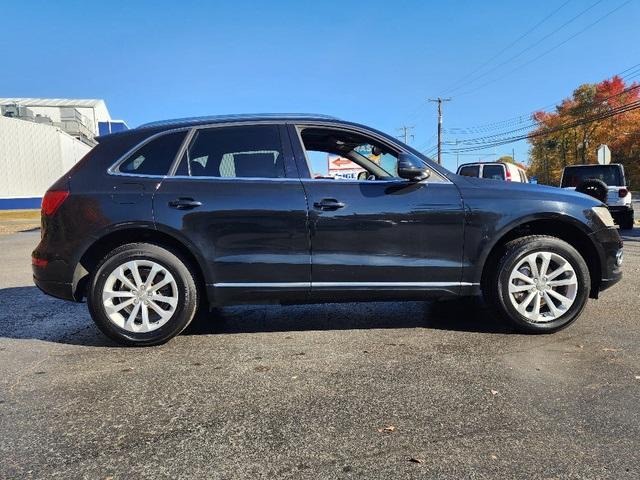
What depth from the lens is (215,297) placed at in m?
4.12

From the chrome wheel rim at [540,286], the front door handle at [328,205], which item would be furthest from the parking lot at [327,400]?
the front door handle at [328,205]

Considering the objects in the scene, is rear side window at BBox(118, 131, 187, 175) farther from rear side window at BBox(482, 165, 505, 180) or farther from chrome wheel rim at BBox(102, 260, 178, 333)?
rear side window at BBox(482, 165, 505, 180)

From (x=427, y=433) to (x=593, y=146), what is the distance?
226ft

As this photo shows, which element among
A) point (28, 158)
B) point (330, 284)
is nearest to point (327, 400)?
point (330, 284)

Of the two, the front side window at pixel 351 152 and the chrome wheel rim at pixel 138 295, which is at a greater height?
the front side window at pixel 351 152

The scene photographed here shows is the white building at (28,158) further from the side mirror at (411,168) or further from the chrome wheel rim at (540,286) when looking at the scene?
the chrome wheel rim at (540,286)

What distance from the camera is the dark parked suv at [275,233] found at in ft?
13.3

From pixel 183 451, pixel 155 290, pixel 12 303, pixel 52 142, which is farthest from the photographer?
pixel 52 142

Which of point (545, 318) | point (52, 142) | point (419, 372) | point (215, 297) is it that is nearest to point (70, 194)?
point (215, 297)

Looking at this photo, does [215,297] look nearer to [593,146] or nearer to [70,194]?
[70,194]

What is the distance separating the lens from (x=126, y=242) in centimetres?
421

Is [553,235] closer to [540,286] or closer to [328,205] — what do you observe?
[540,286]

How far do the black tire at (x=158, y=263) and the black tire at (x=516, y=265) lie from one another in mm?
2418

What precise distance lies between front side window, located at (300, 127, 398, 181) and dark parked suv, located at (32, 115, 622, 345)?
0.26 ft
